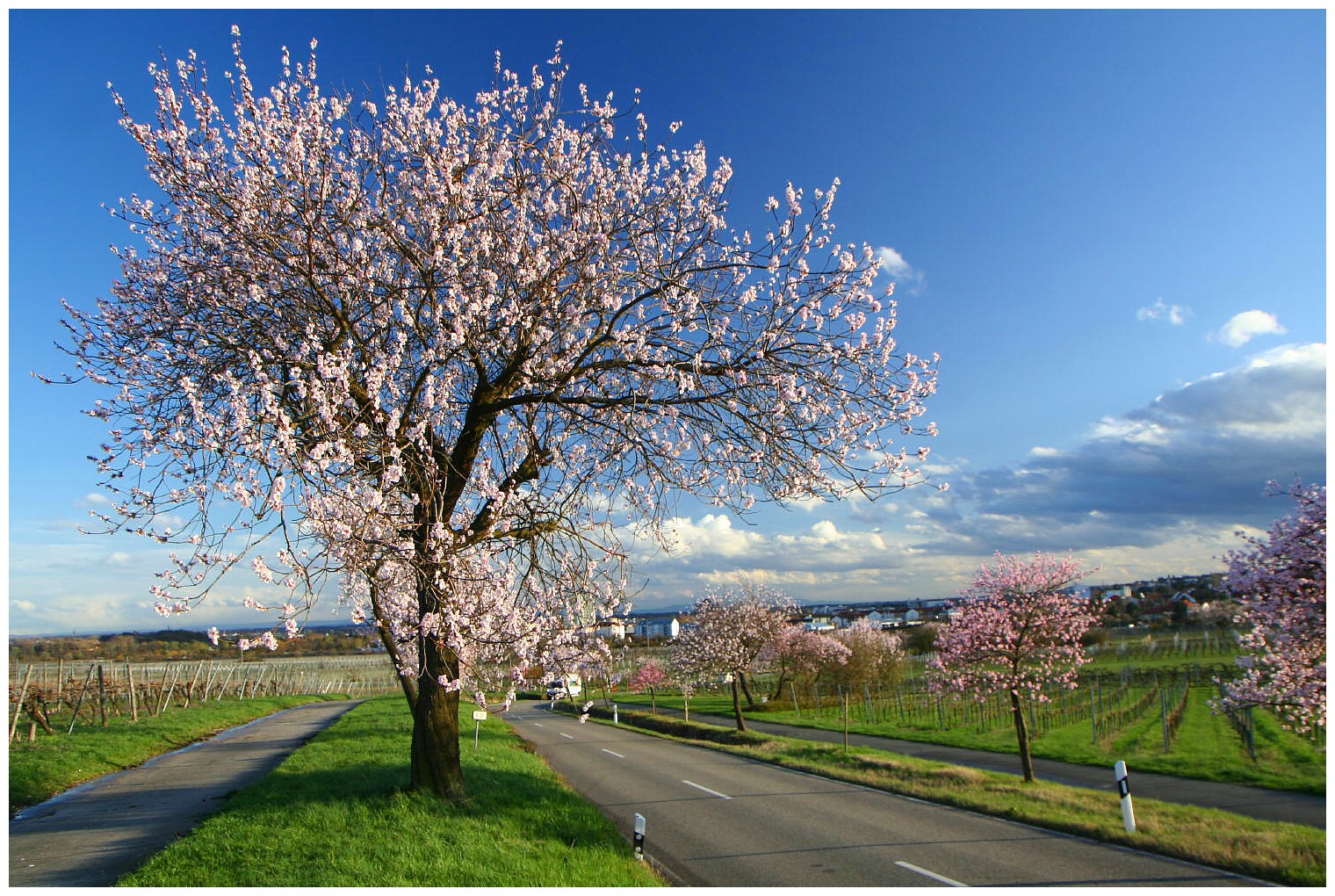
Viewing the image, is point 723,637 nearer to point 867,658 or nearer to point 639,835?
point 867,658

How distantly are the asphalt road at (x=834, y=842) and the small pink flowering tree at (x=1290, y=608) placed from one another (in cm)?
222

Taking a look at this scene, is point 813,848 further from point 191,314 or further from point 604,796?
point 191,314

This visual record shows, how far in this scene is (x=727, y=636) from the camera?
1403 inches

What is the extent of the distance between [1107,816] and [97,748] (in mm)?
23945

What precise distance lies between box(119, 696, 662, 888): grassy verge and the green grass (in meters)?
14.6

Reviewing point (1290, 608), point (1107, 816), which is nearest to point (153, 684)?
point (1107, 816)

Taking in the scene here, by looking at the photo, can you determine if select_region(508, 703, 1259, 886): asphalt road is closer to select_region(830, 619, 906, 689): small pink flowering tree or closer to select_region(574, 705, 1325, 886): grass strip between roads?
select_region(574, 705, 1325, 886): grass strip between roads

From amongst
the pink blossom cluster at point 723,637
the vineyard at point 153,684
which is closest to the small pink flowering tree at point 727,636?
the pink blossom cluster at point 723,637

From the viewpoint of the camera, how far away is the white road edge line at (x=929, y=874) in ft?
28.5

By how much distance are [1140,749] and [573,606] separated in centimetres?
2136

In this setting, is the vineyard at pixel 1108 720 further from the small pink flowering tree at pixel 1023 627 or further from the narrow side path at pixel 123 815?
the narrow side path at pixel 123 815

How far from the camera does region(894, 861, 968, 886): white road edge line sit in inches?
342

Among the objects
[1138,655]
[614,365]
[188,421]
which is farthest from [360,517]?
[1138,655]

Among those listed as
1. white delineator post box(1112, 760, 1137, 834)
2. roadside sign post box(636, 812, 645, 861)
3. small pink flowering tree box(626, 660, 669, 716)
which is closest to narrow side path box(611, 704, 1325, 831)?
white delineator post box(1112, 760, 1137, 834)
